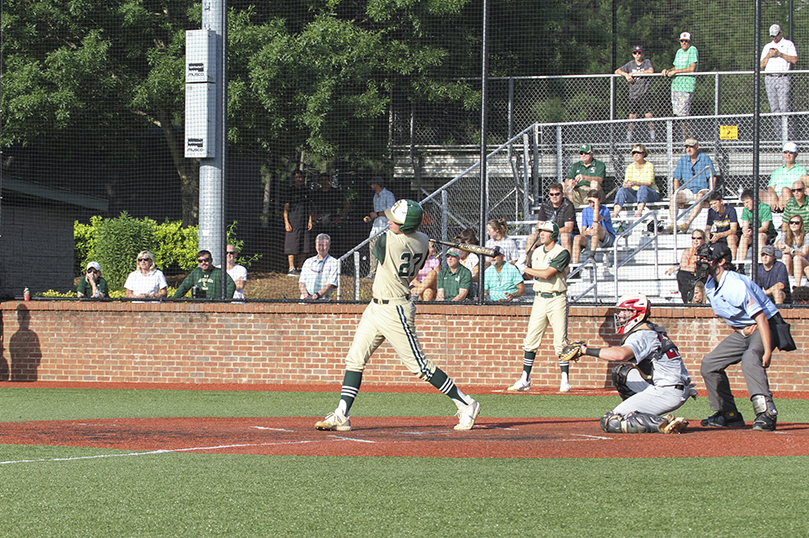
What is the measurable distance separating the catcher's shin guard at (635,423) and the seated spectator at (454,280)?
5867 millimetres

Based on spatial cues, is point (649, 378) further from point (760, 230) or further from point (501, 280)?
point (760, 230)

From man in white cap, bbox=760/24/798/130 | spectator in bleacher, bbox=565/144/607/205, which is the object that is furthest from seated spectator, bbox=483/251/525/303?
man in white cap, bbox=760/24/798/130

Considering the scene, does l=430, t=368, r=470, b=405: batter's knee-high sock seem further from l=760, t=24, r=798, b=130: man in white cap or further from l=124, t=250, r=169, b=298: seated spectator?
l=760, t=24, r=798, b=130: man in white cap

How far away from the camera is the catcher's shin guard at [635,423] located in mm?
7859

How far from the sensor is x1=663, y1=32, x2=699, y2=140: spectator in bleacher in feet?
58.1

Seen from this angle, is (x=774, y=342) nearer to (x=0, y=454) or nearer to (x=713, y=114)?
(x=0, y=454)

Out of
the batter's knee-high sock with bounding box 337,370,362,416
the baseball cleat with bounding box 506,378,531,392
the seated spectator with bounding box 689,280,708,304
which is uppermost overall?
the seated spectator with bounding box 689,280,708,304

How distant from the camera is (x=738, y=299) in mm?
8055

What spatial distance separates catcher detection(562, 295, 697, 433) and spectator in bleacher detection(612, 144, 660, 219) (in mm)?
8784

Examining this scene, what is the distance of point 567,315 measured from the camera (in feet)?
40.2

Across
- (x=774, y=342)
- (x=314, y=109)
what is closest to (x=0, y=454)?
(x=774, y=342)

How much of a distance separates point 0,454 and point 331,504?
3.24 meters

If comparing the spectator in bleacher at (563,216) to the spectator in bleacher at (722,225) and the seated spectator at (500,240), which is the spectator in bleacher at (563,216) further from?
the spectator in bleacher at (722,225)

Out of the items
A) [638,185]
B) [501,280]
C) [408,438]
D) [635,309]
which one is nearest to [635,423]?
[635,309]
